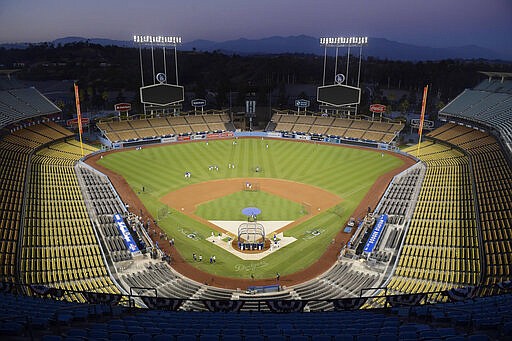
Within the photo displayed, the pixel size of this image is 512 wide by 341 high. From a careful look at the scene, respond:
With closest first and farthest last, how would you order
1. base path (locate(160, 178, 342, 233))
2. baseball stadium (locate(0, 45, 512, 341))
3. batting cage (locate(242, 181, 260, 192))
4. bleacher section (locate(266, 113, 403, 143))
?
1. baseball stadium (locate(0, 45, 512, 341))
2. base path (locate(160, 178, 342, 233))
3. batting cage (locate(242, 181, 260, 192))
4. bleacher section (locate(266, 113, 403, 143))

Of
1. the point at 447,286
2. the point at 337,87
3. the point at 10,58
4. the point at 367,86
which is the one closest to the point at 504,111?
the point at 337,87

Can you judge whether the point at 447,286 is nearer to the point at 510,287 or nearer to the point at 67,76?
the point at 510,287

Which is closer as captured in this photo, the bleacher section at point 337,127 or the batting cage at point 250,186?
the batting cage at point 250,186

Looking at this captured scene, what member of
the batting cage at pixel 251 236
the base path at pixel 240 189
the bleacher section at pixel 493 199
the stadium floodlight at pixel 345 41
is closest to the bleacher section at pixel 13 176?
the base path at pixel 240 189

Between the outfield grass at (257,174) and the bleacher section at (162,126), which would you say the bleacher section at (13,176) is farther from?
the outfield grass at (257,174)

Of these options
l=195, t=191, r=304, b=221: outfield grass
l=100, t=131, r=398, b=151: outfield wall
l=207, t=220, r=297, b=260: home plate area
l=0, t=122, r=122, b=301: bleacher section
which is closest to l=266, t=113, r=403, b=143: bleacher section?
l=100, t=131, r=398, b=151: outfield wall

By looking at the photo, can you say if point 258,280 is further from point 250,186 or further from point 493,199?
point 493,199

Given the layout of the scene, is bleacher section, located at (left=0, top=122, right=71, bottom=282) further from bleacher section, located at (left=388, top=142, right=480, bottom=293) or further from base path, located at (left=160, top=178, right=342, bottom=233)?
bleacher section, located at (left=388, top=142, right=480, bottom=293)

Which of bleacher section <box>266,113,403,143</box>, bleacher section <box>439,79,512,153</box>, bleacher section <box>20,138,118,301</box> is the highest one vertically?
bleacher section <box>439,79,512,153</box>
